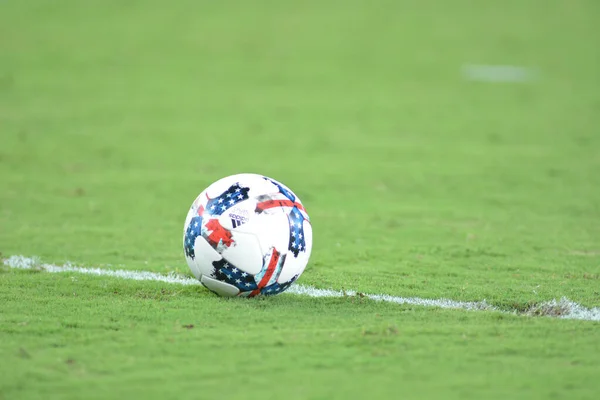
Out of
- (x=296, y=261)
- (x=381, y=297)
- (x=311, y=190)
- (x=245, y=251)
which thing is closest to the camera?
(x=245, y=251)

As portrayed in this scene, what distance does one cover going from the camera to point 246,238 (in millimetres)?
6680

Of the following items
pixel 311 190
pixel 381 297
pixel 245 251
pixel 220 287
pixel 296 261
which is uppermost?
pixel 245 251

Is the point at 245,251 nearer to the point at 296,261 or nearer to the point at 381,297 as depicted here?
the point at 296,261


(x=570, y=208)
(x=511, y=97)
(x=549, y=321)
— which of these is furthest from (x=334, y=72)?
(x=549, y=321)

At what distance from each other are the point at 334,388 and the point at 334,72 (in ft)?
72.3

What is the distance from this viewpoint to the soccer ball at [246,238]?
669cm

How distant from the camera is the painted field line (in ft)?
23.0

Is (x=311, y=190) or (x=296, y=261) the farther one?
(x=311, y=190)

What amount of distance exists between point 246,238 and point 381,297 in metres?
1.43

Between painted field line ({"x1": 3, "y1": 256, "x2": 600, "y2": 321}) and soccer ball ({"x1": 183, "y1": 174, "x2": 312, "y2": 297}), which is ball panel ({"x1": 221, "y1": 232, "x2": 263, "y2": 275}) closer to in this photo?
soccer ball ({"x1": 183, "y1": 174, "x2": 312, "y2": 297})

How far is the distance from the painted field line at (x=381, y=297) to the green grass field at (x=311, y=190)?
0.16m

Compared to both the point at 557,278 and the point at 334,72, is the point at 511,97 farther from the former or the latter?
the point at 557,278

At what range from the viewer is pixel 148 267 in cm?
851

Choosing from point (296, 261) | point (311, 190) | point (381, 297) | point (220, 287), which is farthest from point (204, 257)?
point (311, 190)
